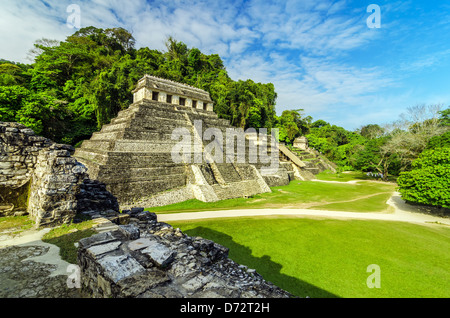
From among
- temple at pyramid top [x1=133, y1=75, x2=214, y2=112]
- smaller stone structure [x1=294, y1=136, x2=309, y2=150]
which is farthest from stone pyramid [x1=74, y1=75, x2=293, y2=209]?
smaller stone structure [x1=294, y1=136, x2=309, y2=150]

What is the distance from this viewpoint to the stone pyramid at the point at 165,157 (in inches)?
480

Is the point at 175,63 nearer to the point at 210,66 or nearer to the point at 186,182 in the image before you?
the point at 210,66

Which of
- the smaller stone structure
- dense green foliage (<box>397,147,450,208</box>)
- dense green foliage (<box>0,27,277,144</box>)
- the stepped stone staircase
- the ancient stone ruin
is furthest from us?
the smaller stone structure

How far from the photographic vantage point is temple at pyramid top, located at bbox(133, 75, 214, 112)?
64.3 feet

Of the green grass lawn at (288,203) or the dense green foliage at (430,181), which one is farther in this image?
the green grass lawn at (288,203)

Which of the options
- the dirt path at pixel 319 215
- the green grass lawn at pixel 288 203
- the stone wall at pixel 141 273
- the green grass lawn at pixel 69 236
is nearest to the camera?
the stone wall at pixel 141 273

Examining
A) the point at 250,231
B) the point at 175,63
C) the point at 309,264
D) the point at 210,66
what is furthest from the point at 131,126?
the point at 210,66

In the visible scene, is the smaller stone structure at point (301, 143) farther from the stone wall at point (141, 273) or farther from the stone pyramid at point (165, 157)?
the stone wall at point (141, 273)

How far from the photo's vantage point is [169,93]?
20.8 m

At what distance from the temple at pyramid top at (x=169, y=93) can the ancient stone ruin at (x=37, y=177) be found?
15.0m

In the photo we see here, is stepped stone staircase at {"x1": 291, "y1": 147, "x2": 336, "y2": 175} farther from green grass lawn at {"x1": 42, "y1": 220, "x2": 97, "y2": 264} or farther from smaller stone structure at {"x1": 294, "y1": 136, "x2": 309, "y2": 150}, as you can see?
green grass lawn at {"x1": 42, "y1": 220, "x2": 97, "y2": 264}

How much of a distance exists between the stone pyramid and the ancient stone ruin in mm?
5627

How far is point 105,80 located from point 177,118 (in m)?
10.4

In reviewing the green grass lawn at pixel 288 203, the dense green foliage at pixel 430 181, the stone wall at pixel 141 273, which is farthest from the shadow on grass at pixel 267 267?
the dense green foliage at pixel 430 181
